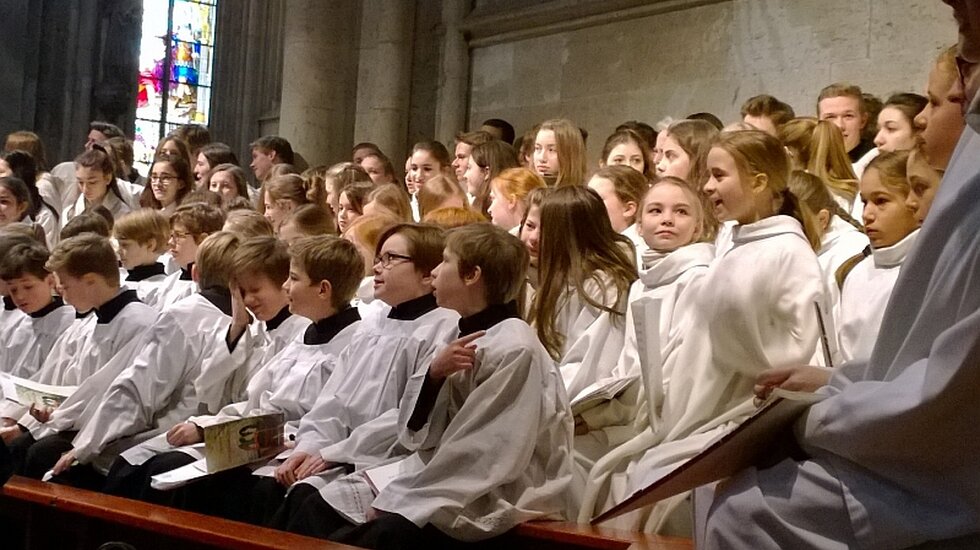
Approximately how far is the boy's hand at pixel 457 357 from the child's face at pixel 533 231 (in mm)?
1102

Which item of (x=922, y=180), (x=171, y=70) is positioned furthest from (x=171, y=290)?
(x=171, y=70)

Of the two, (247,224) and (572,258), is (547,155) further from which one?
(572,258)

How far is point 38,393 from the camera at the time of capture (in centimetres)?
563

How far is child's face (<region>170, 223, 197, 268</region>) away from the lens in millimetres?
6875

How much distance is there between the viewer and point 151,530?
3914 millimetres

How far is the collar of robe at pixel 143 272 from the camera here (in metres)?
7.02

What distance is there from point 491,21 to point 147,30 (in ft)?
32.2

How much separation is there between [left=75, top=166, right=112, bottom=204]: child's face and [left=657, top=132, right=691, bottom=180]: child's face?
4.70 metres

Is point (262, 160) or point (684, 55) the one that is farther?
point (262, 160)

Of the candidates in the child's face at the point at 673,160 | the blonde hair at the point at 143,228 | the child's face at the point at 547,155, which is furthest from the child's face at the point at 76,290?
the child's face at the point at 673,160

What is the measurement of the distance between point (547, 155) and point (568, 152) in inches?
4.6

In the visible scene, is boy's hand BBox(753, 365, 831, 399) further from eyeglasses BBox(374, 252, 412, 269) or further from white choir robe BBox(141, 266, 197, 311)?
white choir robe BBox(141, 266, 197, 311)

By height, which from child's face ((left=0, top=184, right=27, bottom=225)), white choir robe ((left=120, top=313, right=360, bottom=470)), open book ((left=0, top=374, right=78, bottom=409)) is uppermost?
child's face ((left=0, top=184, right=27, bottom=225))

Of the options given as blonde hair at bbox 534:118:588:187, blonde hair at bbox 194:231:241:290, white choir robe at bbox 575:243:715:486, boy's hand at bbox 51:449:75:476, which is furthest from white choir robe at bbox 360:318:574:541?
blonde hair at bbox 534:118:588:187
